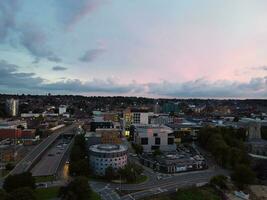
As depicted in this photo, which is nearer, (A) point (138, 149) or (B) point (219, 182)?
(B) point (219, 182)

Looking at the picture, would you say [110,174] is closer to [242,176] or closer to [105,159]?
[105,159]

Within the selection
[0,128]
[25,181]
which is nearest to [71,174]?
[25,181]

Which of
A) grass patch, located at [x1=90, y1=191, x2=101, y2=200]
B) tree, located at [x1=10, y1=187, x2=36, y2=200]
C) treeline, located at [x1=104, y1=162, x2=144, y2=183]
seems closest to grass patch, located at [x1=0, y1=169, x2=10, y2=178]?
treeline, located at [x1=104, y1=162, x2=144, y2=183]

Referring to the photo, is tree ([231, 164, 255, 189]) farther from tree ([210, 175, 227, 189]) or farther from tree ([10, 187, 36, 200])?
tree ([10, 187, 36, 200])

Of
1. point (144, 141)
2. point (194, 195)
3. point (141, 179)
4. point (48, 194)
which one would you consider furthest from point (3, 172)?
point (144, 141)

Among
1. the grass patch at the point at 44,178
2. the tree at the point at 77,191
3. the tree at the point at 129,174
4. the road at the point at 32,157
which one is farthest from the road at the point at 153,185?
the road at the point at 32,157

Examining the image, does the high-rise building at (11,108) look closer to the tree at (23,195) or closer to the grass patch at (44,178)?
the grass patch at (44,178)
